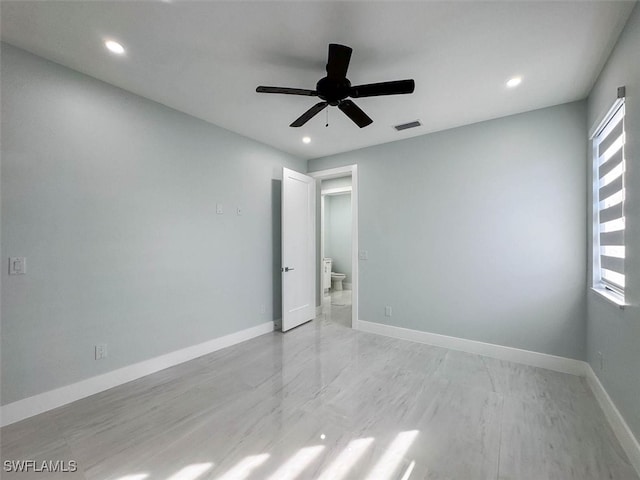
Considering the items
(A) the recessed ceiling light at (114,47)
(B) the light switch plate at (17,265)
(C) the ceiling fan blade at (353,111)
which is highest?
(A) the recessed ceiling light at (114,47)

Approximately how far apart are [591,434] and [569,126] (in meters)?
2.67

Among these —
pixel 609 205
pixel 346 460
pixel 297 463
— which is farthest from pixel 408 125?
pixel 297 463

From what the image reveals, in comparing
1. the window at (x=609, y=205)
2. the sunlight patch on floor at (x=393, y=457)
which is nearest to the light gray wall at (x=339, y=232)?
the window at (x=609, y=205)

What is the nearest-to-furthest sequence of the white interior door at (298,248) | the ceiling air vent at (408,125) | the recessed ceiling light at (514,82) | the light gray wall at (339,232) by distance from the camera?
the recessed ceiling light at (514,82)
the ceiling air vent at (408,125)
the white interior door at (298,248)
the light gray wall at (339,232)

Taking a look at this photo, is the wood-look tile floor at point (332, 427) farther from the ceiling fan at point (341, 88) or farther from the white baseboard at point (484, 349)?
the ceiling fan at point (341, 88)

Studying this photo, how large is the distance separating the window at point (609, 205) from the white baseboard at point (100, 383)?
146 inches

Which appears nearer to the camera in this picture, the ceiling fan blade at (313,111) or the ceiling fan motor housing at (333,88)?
the ceiling fan motor housing at (333,88)

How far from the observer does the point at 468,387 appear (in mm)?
2402

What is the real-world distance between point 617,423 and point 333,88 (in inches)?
119

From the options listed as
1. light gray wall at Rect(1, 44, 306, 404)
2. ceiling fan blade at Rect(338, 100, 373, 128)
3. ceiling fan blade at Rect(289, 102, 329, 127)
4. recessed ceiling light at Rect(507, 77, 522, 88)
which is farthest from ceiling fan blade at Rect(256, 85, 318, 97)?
recessed ceiling light at Rect(507, 77, 522, 88)

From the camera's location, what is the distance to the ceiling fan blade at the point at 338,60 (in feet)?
5.20

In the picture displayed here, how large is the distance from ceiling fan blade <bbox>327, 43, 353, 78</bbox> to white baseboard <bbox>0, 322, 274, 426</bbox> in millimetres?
3029

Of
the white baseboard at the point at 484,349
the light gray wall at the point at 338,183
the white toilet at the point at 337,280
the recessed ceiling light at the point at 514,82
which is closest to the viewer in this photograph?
the recessed ceiling light at the point at 514,82

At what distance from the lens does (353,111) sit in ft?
7.05
